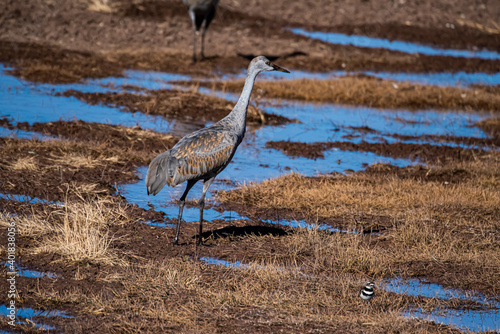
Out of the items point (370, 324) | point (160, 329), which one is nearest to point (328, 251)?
point (370, 324)

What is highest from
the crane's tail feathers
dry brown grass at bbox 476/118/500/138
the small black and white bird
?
the crane's tail feathers

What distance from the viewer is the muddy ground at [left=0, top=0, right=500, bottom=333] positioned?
6156 mm

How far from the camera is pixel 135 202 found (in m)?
9.70

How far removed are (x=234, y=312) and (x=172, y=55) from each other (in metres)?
17.7

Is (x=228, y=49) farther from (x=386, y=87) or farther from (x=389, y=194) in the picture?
(x=389, y=194)

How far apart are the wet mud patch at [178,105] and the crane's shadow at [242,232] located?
682 centimetres

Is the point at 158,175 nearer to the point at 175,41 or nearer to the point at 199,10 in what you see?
the point at 199,10

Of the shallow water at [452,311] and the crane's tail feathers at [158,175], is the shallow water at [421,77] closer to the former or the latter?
the crane's tail feathers at [158,175]

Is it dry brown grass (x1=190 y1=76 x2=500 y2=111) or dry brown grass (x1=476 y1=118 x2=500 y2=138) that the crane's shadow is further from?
dry brown grass (x1=190 y1=76 x2=500 y2=111)

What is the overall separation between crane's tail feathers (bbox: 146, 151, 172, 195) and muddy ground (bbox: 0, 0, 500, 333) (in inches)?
27.8

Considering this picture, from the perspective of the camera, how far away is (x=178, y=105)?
16094 mm

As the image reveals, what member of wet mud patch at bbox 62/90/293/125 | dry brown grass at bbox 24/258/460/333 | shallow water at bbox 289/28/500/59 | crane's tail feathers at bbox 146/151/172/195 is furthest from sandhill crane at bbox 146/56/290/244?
shallow water at bbox 289/28/500/59

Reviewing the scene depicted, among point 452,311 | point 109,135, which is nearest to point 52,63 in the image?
point 109,135

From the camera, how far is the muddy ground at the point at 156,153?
20.2 ft
